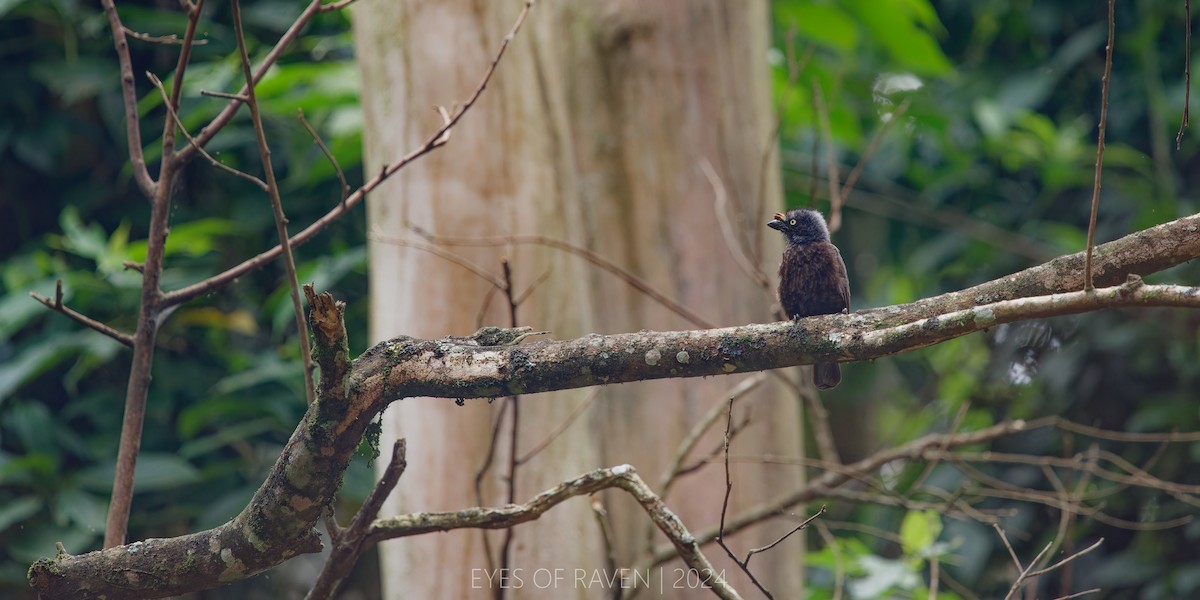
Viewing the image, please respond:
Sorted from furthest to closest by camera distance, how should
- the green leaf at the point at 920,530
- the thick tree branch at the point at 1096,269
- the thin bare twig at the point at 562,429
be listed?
the green leaf at the point at 920,530, the thin bare twig at the point at 562,429, the thick tree branch at the point at 1096,269

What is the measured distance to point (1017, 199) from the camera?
5.98 meters

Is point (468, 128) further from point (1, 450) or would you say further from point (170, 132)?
point (1, 450)

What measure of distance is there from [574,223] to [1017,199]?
3.41 m

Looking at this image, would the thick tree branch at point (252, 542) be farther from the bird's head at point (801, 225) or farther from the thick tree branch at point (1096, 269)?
the bird's head at point (801, 225)

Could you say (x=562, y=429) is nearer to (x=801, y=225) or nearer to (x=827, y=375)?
(x=827, y=375)

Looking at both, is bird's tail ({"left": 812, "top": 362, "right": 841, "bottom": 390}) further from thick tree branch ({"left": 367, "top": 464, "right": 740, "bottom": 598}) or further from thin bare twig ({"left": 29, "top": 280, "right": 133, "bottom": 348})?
thin bare twig ({"left": 29, "top": 280, "right": 133, "bottom": 348})

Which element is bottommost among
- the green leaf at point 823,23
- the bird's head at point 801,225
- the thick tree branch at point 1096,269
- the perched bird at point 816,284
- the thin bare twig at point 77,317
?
the thick tree branch at point 1096,269

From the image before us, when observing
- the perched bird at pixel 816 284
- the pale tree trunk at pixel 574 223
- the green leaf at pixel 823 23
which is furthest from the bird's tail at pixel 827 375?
the green leaf at pixel 823 23

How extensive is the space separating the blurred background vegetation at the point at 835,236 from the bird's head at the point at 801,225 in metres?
1.02

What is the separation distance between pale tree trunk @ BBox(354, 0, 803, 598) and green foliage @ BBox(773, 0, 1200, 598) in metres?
0.54

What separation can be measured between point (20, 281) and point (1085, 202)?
530cm

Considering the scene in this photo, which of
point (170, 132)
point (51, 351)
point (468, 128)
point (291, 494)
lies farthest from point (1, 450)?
point (291, 494)

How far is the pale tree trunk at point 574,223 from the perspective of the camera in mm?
3258

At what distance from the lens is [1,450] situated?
4.30 m
